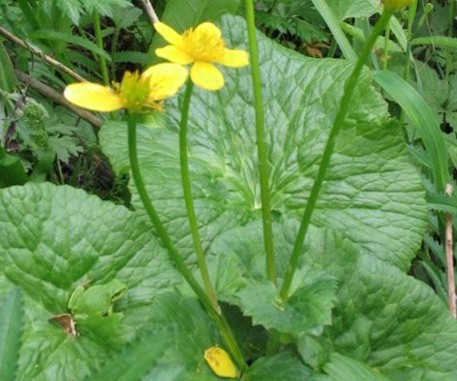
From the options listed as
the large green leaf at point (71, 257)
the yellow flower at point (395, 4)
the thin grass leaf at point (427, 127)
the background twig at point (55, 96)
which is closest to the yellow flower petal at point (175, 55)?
the yellow flower at point (395, 4)

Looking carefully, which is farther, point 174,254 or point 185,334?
point 185,334

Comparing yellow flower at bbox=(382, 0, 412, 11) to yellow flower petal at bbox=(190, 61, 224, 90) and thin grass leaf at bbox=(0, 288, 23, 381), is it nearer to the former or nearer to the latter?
yellow flower petal at bbox=(190, 61, 224, 90)

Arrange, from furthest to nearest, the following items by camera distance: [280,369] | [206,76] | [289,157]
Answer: [289,157]
[280,369]
[206,76]

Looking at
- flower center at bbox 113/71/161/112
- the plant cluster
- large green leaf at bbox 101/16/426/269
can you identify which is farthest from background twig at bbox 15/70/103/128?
flower center at bbox 113/71/161/112

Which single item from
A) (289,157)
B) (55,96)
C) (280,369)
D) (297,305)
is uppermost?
(55,96)

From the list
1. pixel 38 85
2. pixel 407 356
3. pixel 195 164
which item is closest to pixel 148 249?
pixel 195 164

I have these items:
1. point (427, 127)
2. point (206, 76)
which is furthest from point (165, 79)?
point (427, 127)

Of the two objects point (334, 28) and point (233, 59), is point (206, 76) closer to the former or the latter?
point (233, 59)
